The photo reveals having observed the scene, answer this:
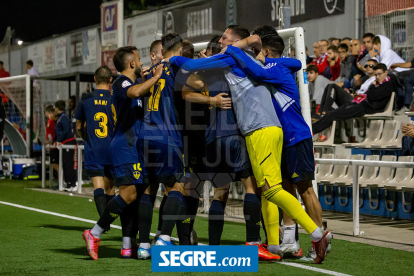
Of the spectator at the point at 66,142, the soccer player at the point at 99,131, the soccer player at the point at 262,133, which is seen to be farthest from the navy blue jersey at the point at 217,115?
the spectator at the point at 66,142

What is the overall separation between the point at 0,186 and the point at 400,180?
9.97 m

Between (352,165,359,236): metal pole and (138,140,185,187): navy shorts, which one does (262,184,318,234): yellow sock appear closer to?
(138,140,185,187): navy shorts

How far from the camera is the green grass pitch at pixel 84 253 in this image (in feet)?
16.4

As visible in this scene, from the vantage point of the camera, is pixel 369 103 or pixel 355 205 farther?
pixel 369 103

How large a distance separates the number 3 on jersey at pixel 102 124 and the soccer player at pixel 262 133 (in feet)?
8.09

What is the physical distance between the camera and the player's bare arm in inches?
205

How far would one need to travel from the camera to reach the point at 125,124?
18.3 ft

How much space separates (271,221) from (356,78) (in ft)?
27.8

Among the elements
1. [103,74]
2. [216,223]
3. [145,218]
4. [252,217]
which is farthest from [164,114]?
[103,74]

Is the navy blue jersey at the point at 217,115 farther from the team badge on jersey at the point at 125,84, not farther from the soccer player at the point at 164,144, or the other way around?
the team badge on jersey at the point at 125,84

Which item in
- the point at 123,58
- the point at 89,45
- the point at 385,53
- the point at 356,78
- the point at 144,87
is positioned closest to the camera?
the point at 144,87

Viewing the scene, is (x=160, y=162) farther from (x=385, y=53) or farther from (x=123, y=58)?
(x=385, y=53)

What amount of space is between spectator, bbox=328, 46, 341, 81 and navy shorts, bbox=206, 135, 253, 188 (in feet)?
30.2

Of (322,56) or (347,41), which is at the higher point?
(347,41)
